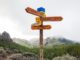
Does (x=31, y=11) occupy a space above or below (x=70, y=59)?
above

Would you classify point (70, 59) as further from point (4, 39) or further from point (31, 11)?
point (31, 11)

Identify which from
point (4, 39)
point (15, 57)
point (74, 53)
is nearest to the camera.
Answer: point (15, 57)

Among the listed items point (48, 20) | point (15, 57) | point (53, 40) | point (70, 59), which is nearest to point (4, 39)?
point (70, 59)

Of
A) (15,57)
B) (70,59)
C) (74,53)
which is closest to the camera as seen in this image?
(15,57)

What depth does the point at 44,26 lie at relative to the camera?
1914 cm

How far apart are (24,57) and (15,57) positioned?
3.73 metres

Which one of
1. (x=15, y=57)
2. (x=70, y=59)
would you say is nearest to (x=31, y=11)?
(x=15, y=57)

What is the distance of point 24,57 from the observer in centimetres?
6544

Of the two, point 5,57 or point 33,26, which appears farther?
point 5,57

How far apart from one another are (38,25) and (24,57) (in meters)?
46.7

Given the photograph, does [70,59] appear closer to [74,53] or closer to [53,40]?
[74,53]

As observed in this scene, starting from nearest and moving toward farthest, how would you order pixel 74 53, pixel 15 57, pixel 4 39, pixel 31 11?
pixel 31 11 → pixel 15 57 → pixel 74 53 → pixel 4 39

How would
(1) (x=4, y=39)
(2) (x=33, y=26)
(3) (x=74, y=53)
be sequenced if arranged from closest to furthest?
(2) (x=33, y=26), (3) (x=74, y=53), (1) (x=4, y=39)

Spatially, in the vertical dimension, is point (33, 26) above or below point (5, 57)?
above
